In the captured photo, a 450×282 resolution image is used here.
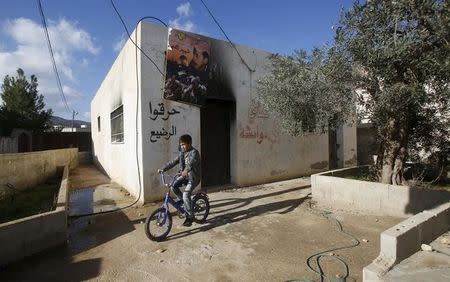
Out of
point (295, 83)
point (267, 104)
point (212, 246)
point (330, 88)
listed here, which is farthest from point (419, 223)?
point (267, 104)

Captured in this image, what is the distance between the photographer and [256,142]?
33.2 feet

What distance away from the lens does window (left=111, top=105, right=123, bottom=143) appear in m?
10.4

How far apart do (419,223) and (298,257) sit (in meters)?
1.57

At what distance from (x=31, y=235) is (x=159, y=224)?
1732 mm

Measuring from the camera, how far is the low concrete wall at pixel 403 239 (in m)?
3.48

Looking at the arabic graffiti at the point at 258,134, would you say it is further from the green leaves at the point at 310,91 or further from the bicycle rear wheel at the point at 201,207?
the bicycle rear wheel at the point at 201,207

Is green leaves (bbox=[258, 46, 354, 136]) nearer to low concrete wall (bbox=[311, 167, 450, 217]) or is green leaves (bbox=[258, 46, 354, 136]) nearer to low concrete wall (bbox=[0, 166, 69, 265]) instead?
low concrete wall (bbox=[311, 167, 450, 217])

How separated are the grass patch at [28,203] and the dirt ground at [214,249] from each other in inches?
60.7

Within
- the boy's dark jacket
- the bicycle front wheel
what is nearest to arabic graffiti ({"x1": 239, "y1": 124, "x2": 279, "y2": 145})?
the boy's dark jacket

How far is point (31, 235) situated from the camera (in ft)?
15.0

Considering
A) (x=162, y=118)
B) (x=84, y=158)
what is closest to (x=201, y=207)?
(x=162, y=118)

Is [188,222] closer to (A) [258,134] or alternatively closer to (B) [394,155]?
(B) [394,155]

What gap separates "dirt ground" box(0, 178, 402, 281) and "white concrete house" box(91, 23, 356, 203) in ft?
5.66

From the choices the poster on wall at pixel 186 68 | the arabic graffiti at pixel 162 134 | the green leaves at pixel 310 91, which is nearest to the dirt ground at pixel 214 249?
the arabic graffiti at pixel 162 134
